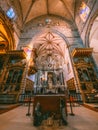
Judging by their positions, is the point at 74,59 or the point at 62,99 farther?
the point at 74,59

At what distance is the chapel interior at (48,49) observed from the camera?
7.73 m

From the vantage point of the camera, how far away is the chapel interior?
773 centimetres

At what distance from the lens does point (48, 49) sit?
1895cm

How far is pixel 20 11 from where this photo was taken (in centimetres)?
1406

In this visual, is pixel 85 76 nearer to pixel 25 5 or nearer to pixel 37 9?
pixel 37 9

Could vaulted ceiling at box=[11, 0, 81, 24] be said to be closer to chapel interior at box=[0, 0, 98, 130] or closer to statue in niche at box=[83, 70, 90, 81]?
chapel interior at box=[0, 0, 98, 130]

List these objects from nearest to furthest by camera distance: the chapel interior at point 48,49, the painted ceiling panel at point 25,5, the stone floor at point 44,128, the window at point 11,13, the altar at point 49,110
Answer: the stone floor at point 44,128, the altar at point 49,110, the chapel interior at point 48,49, the window at point 11,13, the painted ceiling panel at point 25,5

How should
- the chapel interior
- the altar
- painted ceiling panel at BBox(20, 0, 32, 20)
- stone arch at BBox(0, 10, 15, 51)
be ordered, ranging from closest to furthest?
the altar
the chapel interior
stone arch at BBox(0, 10, 15, 51)
painted ceiling panel at BBox(20, 0, 32, 20)

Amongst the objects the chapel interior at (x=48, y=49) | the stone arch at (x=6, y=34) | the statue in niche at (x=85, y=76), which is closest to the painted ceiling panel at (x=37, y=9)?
the chapel interior at (x=48, y=49)

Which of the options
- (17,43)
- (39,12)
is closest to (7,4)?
(17,43)

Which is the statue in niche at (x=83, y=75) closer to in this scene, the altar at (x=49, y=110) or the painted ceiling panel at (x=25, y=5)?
the altar at (x=49, y=110)

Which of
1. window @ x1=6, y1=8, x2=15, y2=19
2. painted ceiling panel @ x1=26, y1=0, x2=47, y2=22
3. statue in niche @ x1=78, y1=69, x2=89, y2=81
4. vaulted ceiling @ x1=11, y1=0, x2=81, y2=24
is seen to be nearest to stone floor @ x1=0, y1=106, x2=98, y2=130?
statue in niche @ x1=78, y1=69, x2=89, y2=81

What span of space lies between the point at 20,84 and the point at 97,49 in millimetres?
10169

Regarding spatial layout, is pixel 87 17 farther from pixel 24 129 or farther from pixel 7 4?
pixel 24 129
